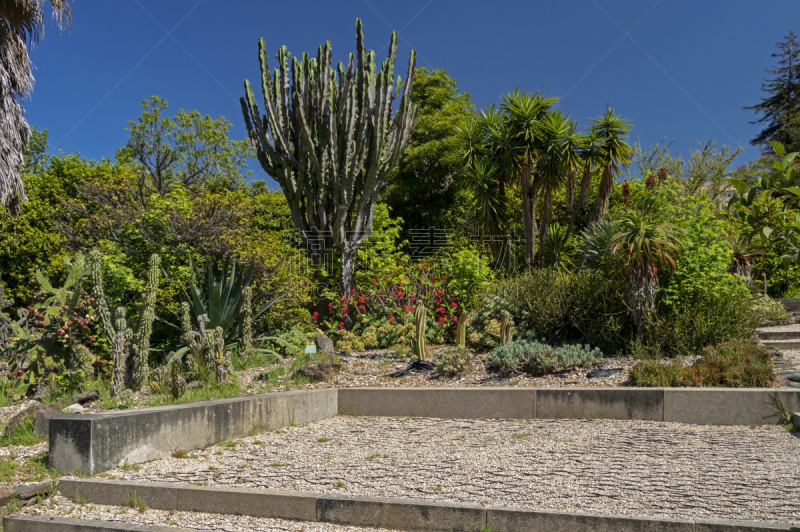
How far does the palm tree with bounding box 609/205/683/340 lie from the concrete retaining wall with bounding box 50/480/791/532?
4.08 metres

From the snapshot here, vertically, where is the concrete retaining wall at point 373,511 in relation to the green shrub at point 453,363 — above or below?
below

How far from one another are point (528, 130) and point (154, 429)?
926 cm

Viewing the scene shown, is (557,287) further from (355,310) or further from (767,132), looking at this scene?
(767,132)

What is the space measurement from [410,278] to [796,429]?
6.01 metres

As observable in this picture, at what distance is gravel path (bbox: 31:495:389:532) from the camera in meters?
2.65

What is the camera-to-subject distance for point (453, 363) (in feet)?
19.5

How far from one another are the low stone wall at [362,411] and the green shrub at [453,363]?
61 cm

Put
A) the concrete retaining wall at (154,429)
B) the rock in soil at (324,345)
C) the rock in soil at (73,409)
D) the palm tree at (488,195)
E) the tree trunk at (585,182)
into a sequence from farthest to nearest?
1. the palm tree at (488,195)
2. the tree trunk at (585,182)
3. the rock in soil at (324,345)
4. the rock in soil at (73,409)
5. the concrete retaining wall at (154,429)

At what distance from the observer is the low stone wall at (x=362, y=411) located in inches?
132

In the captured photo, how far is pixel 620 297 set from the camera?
20.9 ft

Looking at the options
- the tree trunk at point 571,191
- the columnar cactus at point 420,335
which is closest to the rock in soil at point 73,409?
the columnar cactus at point 420,335

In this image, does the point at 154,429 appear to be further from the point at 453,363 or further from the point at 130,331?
the point at 453,363

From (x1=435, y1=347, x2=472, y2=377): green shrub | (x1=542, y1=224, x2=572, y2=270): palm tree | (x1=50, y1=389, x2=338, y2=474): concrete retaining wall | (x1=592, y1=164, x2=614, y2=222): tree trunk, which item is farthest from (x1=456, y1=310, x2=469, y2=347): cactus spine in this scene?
(x1=542, y1=224, x2=572, y2=270): palm tree

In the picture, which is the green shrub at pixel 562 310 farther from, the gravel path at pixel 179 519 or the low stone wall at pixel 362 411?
the gravel path at pixel 179 519
